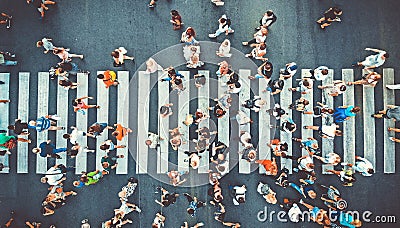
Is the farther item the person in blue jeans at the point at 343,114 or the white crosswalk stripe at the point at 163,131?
the white crosswalk stripe at the point at 163,131

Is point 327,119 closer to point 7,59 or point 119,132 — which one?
point 119,132

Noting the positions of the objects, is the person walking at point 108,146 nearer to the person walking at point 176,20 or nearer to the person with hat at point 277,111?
the person walking at point 176,20

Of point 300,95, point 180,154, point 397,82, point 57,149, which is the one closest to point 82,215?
point 57,149

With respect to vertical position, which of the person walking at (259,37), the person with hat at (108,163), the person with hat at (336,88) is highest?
the person walking at (259,37)

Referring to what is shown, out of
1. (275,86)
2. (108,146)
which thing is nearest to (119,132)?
(108,146)

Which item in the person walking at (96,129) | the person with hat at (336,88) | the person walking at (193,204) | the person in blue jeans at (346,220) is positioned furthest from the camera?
the person walking at (193,204)

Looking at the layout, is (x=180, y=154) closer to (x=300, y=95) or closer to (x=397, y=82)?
(x=300, y=95)

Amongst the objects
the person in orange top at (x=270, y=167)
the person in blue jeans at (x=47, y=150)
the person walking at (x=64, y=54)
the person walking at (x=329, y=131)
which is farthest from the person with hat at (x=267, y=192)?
the person walking at (x=64, y=54)

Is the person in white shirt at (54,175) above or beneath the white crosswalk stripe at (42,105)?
beneath
